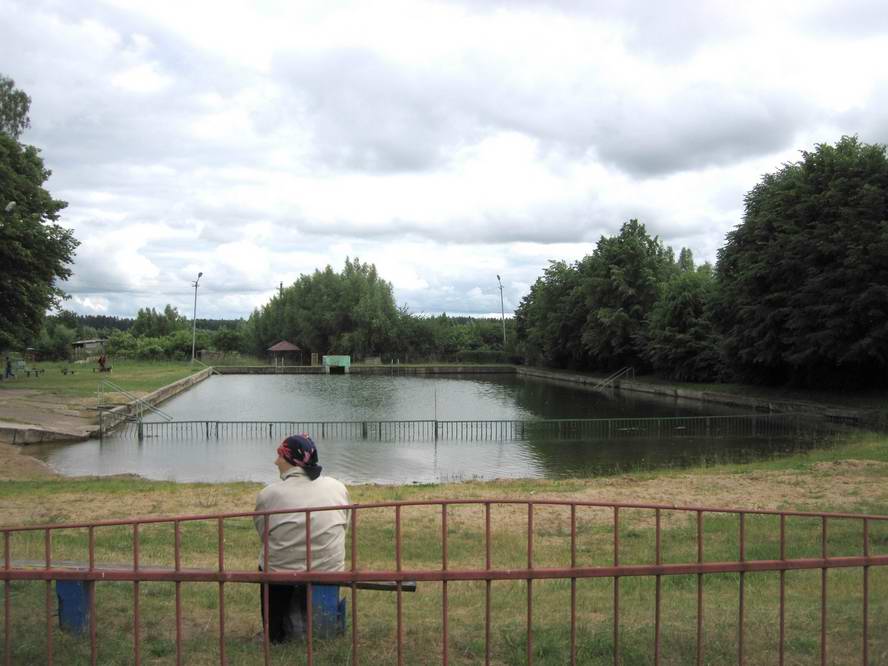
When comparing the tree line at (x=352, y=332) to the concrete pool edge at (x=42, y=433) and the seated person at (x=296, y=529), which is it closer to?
the concrete pool edge at (x=42, y=433)

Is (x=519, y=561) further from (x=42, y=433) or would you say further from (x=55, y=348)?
(x=55, y=348)

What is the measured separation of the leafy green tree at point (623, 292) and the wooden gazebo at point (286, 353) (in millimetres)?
37123

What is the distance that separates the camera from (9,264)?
30.1 m

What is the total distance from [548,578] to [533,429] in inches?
874

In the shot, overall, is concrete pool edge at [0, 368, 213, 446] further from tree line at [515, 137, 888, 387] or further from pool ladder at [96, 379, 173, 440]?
tree line at [515, 137, 888, 387]

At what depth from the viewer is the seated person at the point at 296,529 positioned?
431 centimetres

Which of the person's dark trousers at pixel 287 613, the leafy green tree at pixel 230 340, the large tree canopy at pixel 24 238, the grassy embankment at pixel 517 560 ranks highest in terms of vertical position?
the large tree canopy at pixel 24 238

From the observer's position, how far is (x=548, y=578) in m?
3.96

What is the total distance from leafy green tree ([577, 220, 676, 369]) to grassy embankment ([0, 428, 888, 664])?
115 ft

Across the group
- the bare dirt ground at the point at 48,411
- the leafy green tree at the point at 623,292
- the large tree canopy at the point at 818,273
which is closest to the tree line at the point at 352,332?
the leafy green tree at the point at 623,292

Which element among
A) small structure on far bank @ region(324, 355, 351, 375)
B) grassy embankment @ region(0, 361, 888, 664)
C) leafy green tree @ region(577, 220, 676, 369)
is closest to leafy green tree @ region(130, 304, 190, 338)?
small structure on far bank @ region(324, 355, 351, 375)

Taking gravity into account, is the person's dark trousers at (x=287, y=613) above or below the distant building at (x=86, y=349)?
below

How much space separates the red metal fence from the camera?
3.67 m

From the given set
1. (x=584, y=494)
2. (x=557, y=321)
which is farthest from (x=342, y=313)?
(x=584, y=494)
